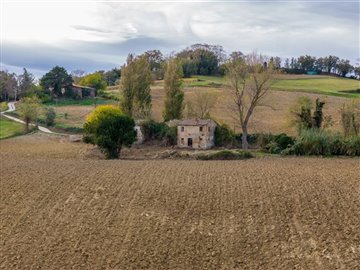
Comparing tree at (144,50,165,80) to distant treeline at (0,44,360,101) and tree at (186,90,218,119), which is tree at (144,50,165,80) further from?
tree at (186,90,218,119)

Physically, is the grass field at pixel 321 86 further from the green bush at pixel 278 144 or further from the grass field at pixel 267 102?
the green bush at pixel 278 144

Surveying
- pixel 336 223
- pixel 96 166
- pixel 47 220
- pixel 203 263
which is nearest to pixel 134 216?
pixel 47 220

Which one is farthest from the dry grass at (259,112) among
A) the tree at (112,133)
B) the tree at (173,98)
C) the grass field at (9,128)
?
the tree at (112,133)

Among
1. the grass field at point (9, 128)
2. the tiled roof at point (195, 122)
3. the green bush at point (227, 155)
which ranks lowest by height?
the grass field at point (9, 128)

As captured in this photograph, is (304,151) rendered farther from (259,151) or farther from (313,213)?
(313,213)

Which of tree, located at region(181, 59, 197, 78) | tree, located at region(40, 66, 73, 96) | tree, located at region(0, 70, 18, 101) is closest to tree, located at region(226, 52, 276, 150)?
tree, located at region(40, 66, 73, 96)

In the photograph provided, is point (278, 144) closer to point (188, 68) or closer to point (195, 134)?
point (195, 134)
